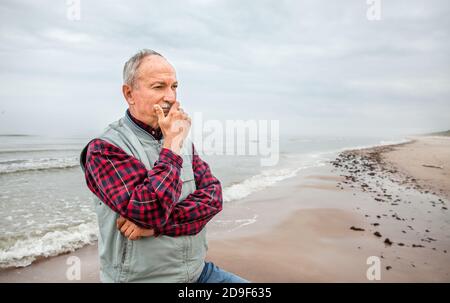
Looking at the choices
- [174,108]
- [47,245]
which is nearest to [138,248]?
[174,108]

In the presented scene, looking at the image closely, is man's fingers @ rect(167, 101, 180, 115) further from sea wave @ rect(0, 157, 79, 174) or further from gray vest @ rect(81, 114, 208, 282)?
sea wave @ rect(0, 157, 79, 174)

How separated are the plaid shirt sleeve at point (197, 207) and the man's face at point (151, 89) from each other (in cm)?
63

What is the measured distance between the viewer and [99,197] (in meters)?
1.97

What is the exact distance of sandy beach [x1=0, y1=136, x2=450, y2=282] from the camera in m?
4.93

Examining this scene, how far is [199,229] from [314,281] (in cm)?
329

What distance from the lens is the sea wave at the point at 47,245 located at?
550cm

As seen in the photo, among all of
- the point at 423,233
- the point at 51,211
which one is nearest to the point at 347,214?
the point at 423,233

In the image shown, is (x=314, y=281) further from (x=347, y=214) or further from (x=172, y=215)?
(x=347, y=214)

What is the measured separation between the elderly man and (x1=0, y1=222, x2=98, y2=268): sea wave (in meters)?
4.67

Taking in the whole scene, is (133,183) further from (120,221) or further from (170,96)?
(170,96)

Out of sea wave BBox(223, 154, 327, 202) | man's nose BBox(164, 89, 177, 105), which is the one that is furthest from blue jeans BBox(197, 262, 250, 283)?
sea wave BBox(223, 154, 327, 202)

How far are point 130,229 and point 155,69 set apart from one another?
1195mm

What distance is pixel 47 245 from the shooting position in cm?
607
